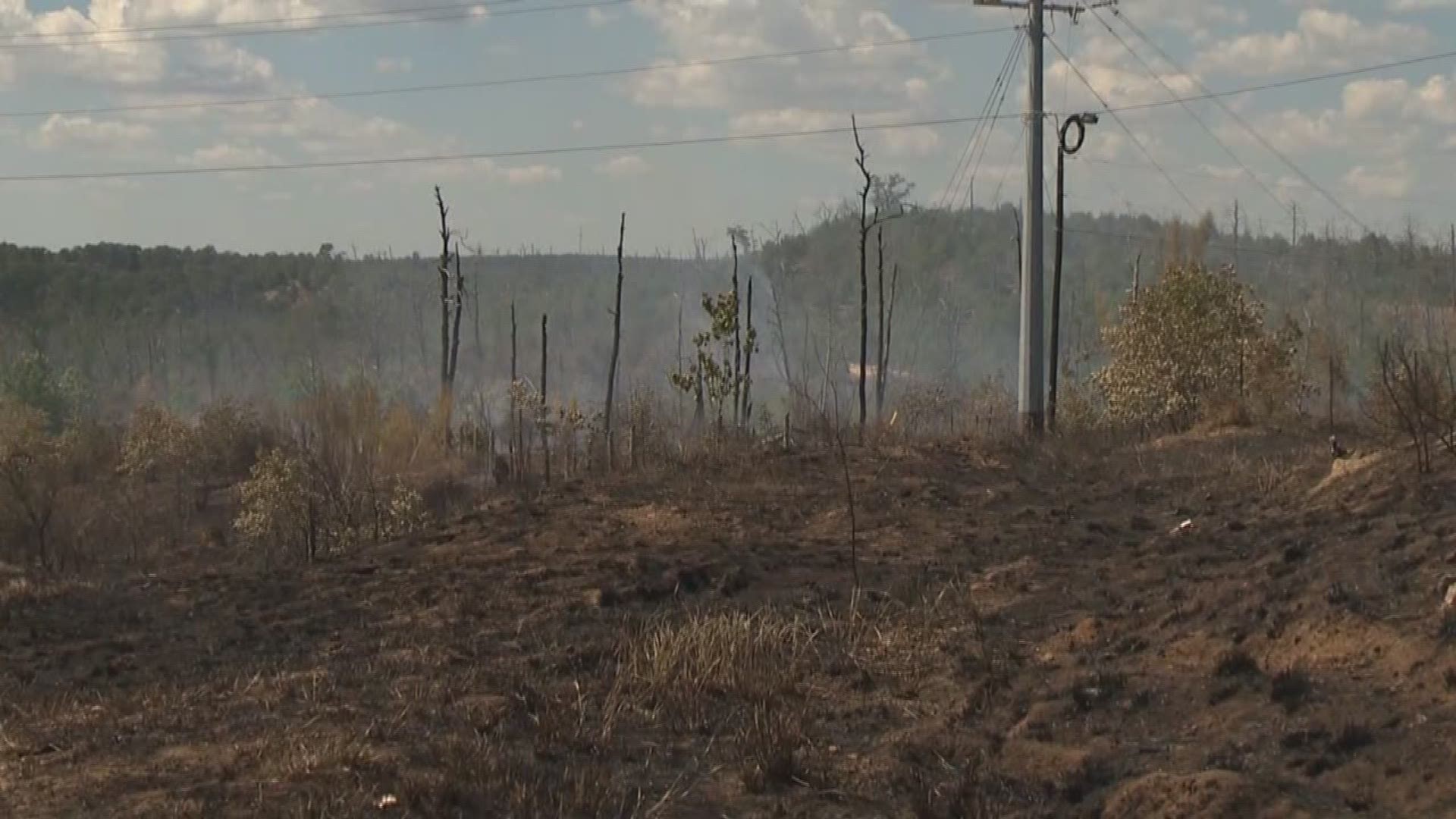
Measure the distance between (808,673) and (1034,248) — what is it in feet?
58.7

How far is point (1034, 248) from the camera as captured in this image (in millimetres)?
26844

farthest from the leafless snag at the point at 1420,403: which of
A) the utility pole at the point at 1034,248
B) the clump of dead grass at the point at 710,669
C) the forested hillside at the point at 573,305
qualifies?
the forested hillside at the point at 573,305

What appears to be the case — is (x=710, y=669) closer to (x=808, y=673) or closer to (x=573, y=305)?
(x=808, y=673)

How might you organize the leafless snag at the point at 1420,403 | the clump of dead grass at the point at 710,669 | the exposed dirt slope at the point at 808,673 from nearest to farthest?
the exposed dirt slope at the point at 808,673 → the clump of dead grass at the point at 710,669 → the leafless snag at the point at 1420,403

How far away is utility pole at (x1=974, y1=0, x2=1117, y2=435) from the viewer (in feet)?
87.7

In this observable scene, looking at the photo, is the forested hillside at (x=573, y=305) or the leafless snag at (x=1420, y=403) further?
the forested hillside at (x=573, y=305)

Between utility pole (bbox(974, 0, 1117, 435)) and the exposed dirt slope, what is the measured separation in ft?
31.3

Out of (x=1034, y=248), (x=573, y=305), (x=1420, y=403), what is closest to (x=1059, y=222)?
(x=1034, y=248)

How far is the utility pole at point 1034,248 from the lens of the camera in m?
26.7

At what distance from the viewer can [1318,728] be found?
24.6ft

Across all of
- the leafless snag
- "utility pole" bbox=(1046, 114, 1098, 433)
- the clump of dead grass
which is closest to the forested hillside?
"utility pole" bbox=(1046, 114, 1098, 433)

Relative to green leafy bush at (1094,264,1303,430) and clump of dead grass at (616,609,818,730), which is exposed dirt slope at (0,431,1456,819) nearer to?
clump of dead grass at (616,609,818,730)

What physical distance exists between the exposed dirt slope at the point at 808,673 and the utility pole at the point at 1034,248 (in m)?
9.55

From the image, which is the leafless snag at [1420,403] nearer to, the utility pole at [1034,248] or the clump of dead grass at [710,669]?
the clump of dead grass at [710,669]
